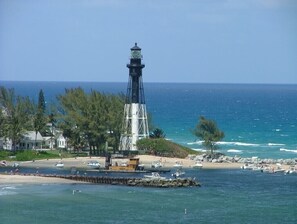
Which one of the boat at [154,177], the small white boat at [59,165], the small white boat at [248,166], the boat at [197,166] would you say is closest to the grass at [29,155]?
the small white boat at [59,165]

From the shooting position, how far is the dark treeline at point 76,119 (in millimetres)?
109500

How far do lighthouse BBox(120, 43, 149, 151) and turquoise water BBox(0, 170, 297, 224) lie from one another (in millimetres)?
23899

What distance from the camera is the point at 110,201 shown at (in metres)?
73.3

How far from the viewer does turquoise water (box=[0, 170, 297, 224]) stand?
65.4m

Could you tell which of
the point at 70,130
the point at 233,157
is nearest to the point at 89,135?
the point at 70,130

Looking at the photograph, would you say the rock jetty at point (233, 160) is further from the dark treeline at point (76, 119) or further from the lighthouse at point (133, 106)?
the dark treeline at point (76, 119)

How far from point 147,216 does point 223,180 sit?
951 inches

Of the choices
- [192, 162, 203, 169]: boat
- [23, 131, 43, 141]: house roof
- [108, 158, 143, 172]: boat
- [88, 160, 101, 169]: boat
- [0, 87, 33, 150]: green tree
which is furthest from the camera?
[23, 131, 43, 141]: house roof

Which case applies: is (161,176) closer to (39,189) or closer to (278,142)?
(39,189)

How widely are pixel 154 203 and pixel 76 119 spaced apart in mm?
39390

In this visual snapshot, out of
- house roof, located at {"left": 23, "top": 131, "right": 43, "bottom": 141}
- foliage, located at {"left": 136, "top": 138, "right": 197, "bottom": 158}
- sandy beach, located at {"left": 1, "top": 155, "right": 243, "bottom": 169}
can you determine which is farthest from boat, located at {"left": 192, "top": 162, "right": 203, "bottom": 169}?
house roof, located at {"left": 23, "top": 131, "right": 43, "bottom": 141}

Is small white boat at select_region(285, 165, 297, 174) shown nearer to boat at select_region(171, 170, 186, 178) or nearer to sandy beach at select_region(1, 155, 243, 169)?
sandy beach at select_region(1, 155, 243, 169)

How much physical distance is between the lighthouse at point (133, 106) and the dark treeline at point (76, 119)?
38.4 inches

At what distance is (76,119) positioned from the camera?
110312 millimetres
